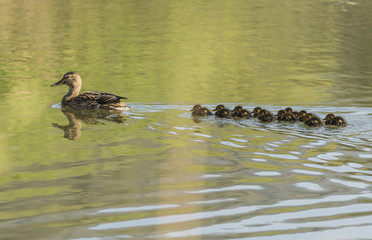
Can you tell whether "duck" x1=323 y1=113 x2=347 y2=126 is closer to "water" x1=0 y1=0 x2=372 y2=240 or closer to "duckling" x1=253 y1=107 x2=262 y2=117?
"water" x1=0 y1=0 x2=372 y2=240

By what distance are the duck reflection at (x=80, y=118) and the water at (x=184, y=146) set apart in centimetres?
4

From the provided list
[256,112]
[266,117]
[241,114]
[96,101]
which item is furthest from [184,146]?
[96,101]

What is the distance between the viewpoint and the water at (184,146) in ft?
21.4

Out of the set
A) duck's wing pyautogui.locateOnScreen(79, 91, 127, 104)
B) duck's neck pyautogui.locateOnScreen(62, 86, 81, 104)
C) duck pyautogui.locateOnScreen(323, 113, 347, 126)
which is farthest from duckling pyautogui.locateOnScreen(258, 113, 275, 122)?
duck's neck pyautogui.locateOnScreen(62, 86, 81, 104)

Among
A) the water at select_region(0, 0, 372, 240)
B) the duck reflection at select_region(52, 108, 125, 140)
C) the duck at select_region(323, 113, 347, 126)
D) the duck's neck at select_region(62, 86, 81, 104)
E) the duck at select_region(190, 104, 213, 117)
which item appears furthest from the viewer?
the duck's neck at select_region(62, 86, 81, 104)

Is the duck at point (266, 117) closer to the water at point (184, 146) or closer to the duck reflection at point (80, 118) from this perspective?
the water at point (184, 146)

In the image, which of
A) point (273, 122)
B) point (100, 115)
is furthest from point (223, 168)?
point (100, 115)

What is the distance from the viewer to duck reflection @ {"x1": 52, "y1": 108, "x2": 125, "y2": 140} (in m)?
10.8

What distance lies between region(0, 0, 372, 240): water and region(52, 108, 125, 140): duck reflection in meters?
0.04

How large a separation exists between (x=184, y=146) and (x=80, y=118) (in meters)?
3.19

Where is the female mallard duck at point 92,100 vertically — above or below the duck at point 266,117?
above

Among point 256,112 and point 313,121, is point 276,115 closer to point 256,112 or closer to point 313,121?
point 256,112

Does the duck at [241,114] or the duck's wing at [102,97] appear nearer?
the duck at [241,114]

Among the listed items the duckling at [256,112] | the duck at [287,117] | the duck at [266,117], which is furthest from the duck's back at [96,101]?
the duck at [287,117]
